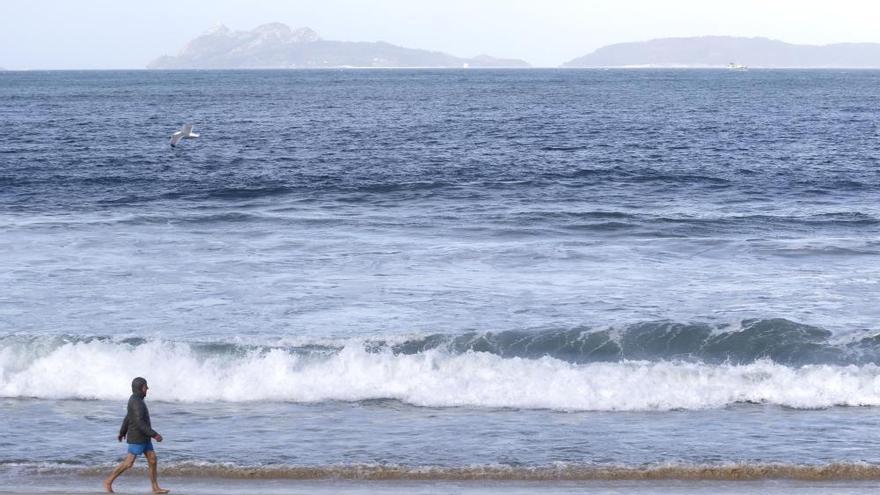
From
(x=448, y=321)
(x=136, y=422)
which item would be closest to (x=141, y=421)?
(x=136, y=422)

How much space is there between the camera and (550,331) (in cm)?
2189

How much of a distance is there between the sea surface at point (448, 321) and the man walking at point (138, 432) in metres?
1.25

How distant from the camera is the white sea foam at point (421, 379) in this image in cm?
1811

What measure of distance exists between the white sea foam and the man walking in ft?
17.3

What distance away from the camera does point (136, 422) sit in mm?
13109

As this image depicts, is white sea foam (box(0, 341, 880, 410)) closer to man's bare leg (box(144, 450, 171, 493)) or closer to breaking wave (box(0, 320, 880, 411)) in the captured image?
breaking wave (box(0, 320, 880, 411))

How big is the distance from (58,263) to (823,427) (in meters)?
19.7

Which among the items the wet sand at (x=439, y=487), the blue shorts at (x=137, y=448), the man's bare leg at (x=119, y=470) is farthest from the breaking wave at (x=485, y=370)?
the blue shorts at (x=137, y=448)

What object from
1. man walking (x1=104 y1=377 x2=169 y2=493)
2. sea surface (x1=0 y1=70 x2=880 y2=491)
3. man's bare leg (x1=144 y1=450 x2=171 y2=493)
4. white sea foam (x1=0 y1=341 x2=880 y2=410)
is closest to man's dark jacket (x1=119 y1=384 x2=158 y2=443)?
man walking (x1=104 y1=377 x2=169 y2=493)

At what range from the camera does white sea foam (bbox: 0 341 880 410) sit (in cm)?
1811

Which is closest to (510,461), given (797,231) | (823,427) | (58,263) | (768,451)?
(768,451)

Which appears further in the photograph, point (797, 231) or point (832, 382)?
point (797, 231)

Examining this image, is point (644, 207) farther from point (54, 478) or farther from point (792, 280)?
point (54, 478)

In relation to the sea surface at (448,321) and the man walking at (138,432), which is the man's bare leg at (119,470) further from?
the sea surface at (448,321)
